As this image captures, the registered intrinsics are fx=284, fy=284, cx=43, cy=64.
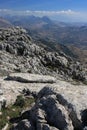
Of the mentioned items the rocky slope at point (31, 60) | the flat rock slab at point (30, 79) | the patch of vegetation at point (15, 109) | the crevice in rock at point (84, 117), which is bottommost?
the rocky slope at point (31, 60)

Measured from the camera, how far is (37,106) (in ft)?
78.6

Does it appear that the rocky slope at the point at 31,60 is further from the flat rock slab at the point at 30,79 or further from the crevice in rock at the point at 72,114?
the crevice in rock at the point at 72,114

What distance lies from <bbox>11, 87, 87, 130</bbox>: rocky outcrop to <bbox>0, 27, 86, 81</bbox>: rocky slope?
43.7 m

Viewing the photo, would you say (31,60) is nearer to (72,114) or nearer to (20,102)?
(20,102)

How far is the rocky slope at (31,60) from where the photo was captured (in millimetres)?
72150

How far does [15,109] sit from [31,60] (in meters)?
48.7

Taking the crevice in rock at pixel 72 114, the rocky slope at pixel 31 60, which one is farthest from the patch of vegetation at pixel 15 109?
the rocky slope at pixel 31 60

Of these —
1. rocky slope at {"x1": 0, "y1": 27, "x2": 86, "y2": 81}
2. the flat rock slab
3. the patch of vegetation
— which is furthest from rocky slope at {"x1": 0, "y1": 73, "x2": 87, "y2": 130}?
rocky slope at {"x1": 0, "y1": 27, "x2": 86, "y2": 81}

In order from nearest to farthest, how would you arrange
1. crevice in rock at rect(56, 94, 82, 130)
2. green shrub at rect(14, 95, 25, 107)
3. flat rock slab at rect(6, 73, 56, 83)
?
crevice in rock at rect(56, 94, 82, 130) → green shrub at rect(14, 95, 25, 107) → flat rock slab at rect(6, 73, 56, 83)

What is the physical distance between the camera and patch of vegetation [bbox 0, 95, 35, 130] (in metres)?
25.6

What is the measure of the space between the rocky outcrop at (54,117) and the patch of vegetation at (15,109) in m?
2.42

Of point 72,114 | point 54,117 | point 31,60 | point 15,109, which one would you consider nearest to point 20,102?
point 15,109

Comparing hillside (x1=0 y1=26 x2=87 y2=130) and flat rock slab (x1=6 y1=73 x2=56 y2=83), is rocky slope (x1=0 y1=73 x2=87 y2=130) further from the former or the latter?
flat rock slab (x1=6 y1=73 x2=56 y2=83)

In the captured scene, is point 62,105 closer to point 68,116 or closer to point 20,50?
point 68,116
